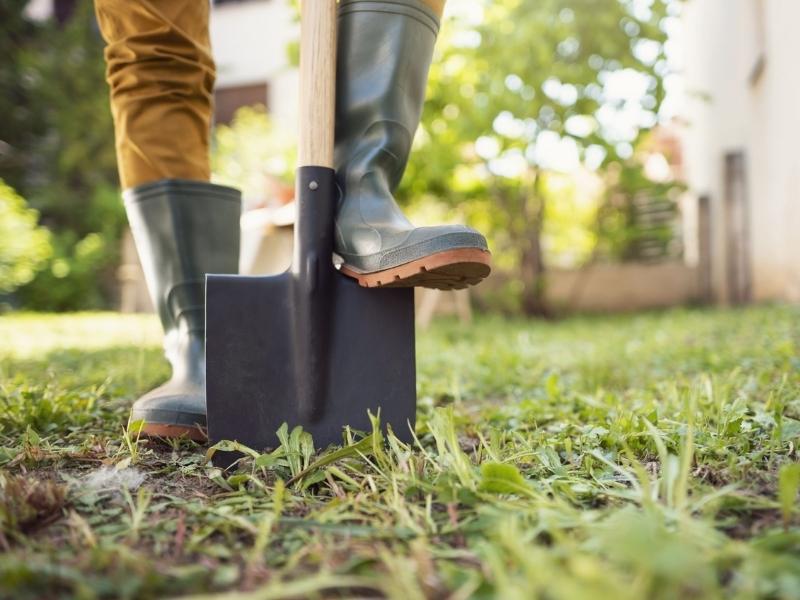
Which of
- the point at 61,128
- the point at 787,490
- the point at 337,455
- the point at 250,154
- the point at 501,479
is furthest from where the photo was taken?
the point at 61,128

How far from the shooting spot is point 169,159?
1.34 metres

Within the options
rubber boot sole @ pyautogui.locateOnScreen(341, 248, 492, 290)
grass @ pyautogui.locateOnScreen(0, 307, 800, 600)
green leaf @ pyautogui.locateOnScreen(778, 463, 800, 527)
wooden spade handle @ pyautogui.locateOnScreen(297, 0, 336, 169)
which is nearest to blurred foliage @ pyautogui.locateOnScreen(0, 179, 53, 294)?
grass @ pyautogui.locateOnScreen(0, 307, 800, 600)

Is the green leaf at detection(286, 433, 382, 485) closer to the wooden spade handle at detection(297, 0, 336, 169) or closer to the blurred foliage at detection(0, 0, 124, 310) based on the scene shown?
the wooden spade handle at detection(297, 0, 336, 169)

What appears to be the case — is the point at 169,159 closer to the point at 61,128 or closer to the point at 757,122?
the point at 757,122

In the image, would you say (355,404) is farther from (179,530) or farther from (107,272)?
(107,272)

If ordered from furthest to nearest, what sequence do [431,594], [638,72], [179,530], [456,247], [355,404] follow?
[638,72] < [355,404] < [456,247] < [179,530] < [431,594]

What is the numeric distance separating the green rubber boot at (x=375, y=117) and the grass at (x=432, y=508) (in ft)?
0.97

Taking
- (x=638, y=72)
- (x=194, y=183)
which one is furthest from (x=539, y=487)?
(x=638, y=72)

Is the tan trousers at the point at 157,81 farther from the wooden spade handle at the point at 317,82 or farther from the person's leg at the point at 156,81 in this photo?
the wooden spade handle at the point at 317,82

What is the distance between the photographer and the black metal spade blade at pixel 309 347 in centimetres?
108

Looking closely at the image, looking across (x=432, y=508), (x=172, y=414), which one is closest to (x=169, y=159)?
(x=172, y=414)

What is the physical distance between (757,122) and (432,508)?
5592 mm

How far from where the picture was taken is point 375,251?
3.51 feet

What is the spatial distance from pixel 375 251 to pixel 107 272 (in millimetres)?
7740
